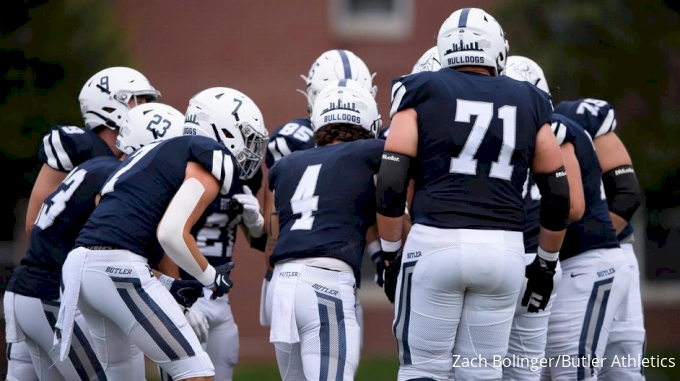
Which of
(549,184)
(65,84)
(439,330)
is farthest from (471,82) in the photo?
(65,84)

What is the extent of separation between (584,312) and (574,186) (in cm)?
87

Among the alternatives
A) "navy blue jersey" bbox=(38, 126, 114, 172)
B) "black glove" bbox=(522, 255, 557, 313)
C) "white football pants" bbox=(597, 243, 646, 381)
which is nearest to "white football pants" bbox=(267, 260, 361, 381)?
"black glove" bbox=(522, 255, 557, 313)

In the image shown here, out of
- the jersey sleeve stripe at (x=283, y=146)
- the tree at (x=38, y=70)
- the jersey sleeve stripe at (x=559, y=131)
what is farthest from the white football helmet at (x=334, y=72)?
the tree at (x=38, y=70)

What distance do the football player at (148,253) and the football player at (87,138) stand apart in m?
1.12

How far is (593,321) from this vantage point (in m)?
7.21

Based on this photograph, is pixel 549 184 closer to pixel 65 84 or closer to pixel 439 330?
pixel 439 330

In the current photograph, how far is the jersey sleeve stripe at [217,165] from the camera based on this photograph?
6160 mm

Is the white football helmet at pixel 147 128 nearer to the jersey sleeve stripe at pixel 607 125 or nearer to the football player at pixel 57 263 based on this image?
the football player at pixel 57 263

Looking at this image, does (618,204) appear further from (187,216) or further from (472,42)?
(187,216)

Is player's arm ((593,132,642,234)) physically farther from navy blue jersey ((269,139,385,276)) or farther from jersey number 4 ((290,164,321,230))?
jersey number 4 ((290,164,321,230))

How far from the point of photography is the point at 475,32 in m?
6.15

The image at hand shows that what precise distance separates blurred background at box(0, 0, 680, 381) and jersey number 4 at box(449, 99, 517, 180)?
593 centimetres

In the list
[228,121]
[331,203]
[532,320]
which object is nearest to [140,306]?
[331,203]

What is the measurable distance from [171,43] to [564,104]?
387 inches
